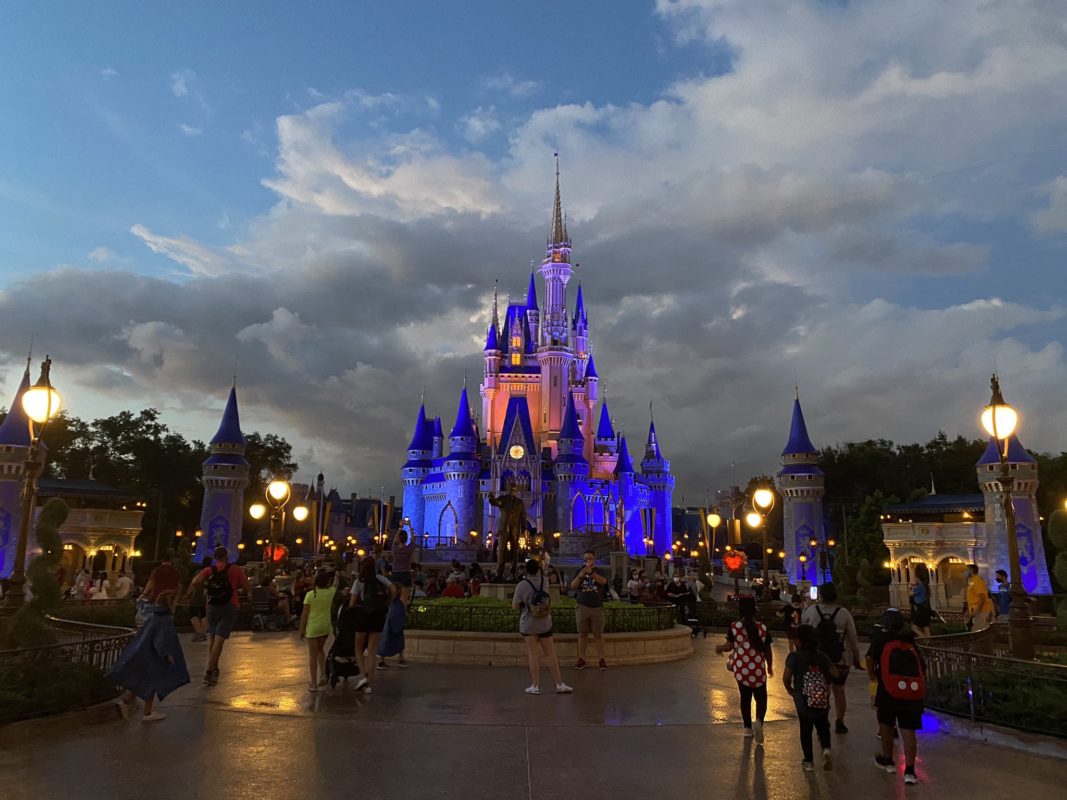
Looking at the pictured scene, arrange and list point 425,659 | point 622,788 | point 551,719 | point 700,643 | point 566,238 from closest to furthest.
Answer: point 622,788
point 551,719
point 425,659
point 700,643
point 566,238

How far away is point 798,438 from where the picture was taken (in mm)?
60750

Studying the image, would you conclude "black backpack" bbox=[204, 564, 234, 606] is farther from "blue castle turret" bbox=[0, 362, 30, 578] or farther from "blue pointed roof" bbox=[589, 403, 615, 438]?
"blue pointed roof" bbox=[589, 403, 615, 438]

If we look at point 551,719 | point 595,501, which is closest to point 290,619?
point 551,719

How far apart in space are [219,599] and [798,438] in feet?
186

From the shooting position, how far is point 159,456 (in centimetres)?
6150

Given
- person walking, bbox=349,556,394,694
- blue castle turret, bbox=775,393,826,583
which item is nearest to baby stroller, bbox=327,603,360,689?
person walking, bbox=349,556,394,694

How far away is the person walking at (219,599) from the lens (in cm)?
1045

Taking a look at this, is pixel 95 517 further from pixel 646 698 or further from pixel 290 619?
pixel 646 698

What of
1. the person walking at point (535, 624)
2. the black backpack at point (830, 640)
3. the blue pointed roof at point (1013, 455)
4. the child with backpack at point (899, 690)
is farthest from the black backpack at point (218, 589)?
the blue pointed roof at point (1013, 455)

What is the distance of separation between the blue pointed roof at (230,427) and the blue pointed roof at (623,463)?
4432 cm

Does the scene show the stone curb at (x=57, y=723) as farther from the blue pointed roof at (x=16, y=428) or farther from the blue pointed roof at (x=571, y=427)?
the blue pointed roof at (x=571, y=427)

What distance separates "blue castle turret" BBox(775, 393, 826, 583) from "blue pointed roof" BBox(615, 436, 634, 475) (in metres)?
27.2

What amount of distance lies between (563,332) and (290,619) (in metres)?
73.6

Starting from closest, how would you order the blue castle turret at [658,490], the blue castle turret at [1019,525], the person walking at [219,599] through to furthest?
the person walking at [219,599]
the blue castle turret at [1019,525]
the blue castle turret at [658,490]
